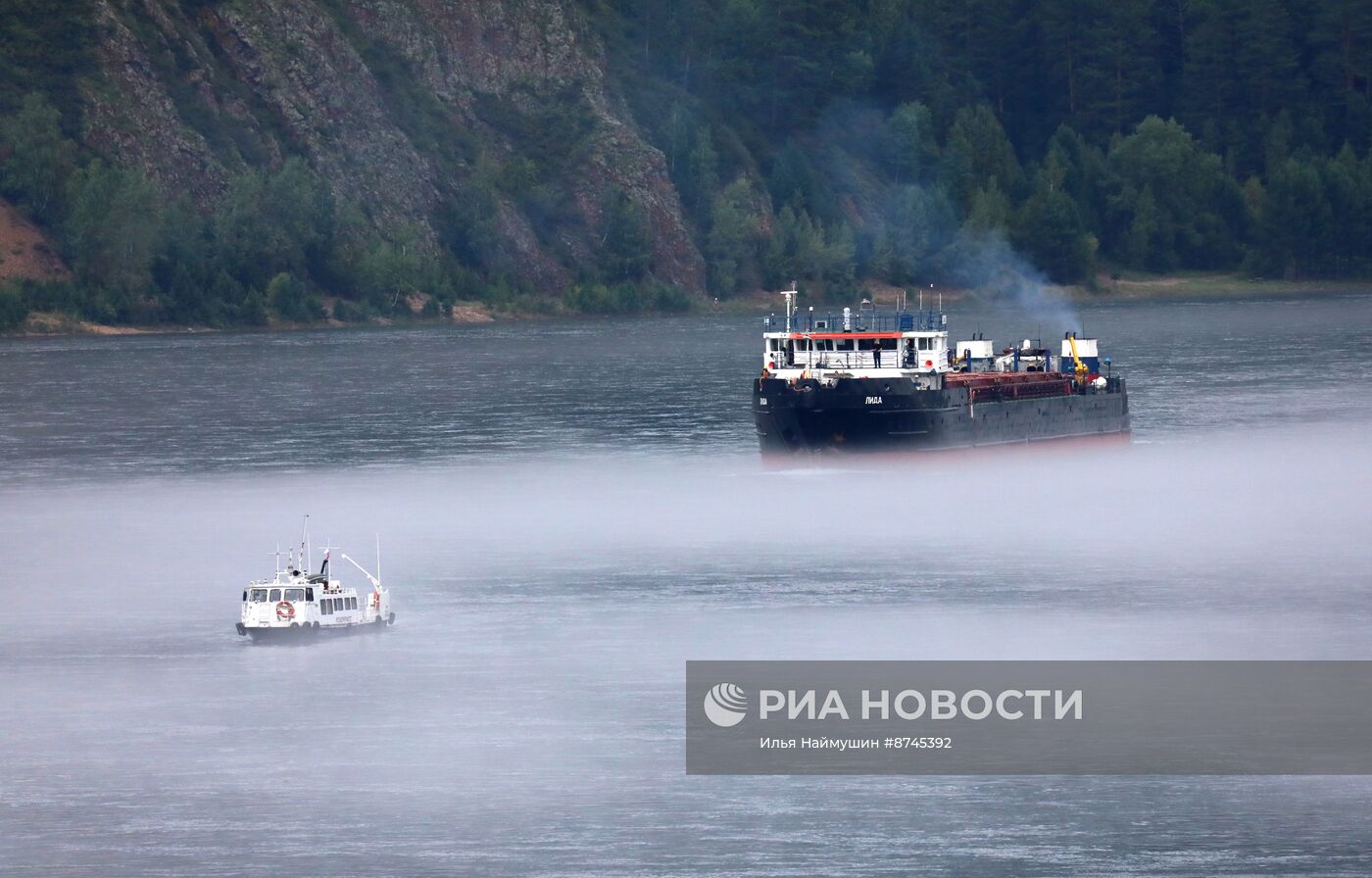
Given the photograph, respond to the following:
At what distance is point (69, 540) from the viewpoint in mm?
76625

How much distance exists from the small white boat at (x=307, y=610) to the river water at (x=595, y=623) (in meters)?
1.13

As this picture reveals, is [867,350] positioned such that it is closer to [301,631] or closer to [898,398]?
[898,398]

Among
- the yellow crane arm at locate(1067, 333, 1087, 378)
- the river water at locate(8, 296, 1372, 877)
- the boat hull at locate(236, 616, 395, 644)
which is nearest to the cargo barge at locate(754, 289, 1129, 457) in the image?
the river water at locate(8, 296, 1372, 877)

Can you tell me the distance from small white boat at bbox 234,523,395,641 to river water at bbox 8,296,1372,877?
1.13m

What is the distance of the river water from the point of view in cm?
4050

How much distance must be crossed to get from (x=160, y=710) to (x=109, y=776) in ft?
17.6

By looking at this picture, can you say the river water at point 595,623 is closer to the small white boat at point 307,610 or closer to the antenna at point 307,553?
the antenna at point 307,553

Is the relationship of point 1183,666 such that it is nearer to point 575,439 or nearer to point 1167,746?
point 1167,746

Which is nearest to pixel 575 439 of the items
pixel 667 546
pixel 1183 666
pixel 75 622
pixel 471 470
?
pixel 471 470

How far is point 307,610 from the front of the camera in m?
59.1

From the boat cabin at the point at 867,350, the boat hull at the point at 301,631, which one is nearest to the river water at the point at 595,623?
the boat hull at the point at 301,631

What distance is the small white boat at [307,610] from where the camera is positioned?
58281mm

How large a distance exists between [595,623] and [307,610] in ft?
24.0

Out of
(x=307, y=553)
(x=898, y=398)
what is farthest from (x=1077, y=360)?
(x=307, y=553)
